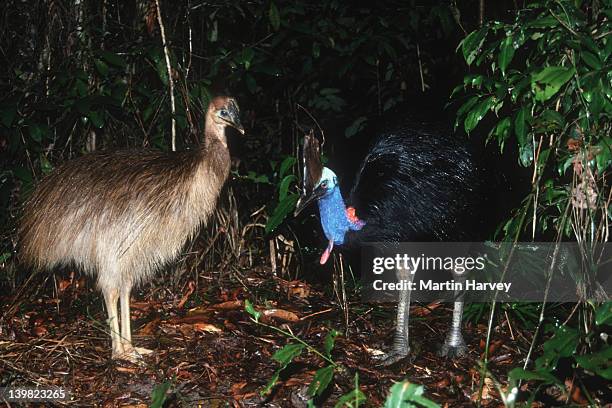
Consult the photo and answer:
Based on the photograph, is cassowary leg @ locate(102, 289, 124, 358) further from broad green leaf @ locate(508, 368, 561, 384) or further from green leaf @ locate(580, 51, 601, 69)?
green leaf @ locate(580, 51, 601, 69)

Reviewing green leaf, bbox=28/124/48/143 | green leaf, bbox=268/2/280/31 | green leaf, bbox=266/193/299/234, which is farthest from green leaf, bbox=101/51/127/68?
green leaf, bbox=266/193/299/234

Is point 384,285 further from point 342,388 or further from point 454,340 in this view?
point 342,388

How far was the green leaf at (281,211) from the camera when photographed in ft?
13.9

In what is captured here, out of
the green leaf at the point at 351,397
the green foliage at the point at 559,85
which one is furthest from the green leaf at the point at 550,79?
the green leaf at the point at 351,397

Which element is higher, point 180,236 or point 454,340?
point 180,236

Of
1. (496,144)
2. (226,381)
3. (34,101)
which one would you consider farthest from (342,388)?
(34,101)

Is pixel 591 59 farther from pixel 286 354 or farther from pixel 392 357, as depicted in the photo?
pixel 392 357

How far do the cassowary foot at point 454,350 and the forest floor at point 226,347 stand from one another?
1.5 inches

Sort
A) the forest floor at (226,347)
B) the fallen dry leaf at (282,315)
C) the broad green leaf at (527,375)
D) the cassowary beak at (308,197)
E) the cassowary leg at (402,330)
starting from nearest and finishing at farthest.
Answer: the broad green leaf at (527,375)
the forest floor at (226,347)
the cassowary beak at (308,197)
the cassowary leg at (402,330)
the fallen dry leaf at (282,315)

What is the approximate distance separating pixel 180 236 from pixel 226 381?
2.32 feet

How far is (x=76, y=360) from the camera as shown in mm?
3984

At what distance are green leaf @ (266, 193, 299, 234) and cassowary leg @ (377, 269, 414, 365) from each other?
63cm

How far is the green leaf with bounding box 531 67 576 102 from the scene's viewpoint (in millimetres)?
3020

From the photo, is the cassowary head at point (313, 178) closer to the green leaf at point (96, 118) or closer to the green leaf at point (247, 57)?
the green leaf at point (247, 57)
